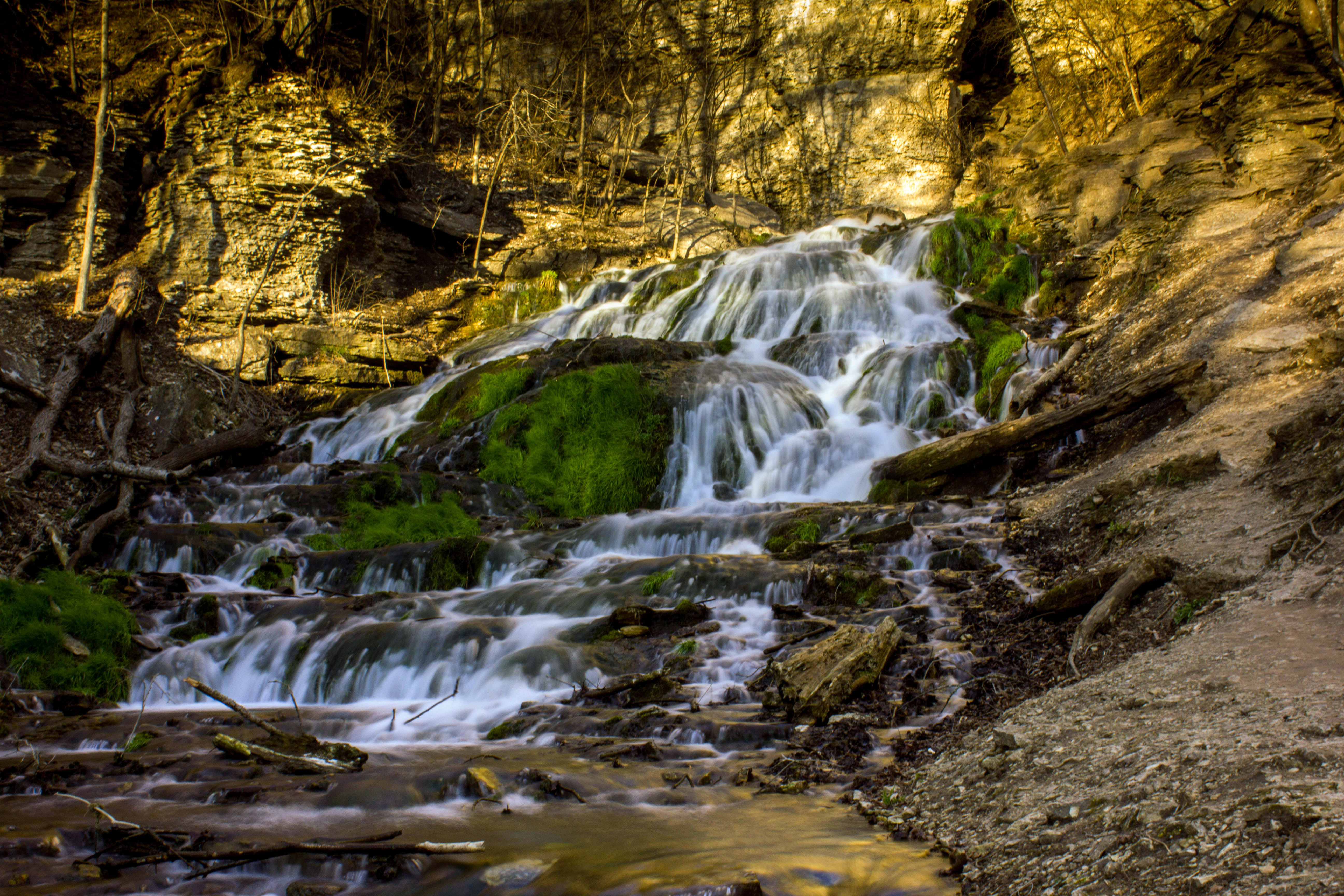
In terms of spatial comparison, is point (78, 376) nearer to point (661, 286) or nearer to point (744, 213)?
point (661, 286)

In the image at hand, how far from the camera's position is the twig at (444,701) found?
5352 mm

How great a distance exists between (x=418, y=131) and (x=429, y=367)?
40.2 feet

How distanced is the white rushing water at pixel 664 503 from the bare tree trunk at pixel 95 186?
180 inches

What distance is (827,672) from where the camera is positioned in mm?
4770

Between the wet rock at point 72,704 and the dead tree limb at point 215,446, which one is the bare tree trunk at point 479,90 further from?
the wet rock at point 72,704

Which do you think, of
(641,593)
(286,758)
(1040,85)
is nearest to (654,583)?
(641,593)

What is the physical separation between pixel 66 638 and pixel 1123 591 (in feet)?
25.3

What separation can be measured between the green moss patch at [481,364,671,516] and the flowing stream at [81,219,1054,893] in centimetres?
47

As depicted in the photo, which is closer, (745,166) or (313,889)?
(313,889)

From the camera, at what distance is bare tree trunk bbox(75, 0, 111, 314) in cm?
1429

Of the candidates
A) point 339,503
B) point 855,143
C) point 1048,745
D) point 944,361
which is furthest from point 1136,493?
point 855,143

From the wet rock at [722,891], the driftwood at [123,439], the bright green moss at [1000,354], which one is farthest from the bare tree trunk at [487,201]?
the wet rock at [722,891]

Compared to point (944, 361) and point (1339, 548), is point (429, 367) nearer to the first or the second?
point (944, 361)

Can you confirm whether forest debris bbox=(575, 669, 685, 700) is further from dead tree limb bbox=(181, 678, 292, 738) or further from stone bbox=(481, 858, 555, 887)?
stone bbox=(481, 858, 555, 887)
